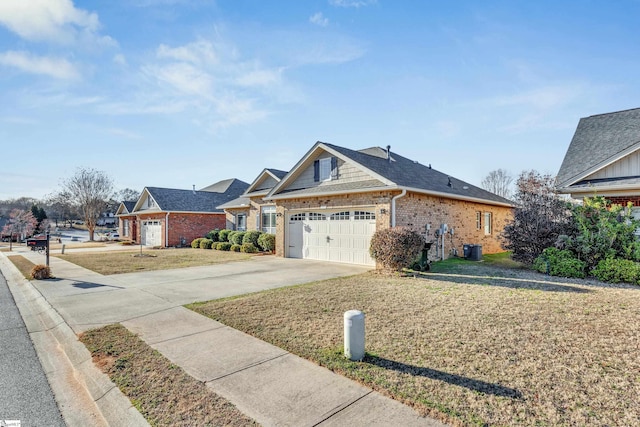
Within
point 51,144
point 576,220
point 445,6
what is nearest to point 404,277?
point 576,220

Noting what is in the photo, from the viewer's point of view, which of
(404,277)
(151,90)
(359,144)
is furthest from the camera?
(359,144)

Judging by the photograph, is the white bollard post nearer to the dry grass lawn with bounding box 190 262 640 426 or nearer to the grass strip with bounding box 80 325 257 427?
the dry grass lawn with bounding box 190 262 640 426

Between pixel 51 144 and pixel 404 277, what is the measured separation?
16980 millimetres

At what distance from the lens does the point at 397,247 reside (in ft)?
34.1

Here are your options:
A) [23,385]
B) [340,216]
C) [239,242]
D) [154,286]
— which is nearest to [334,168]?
[340,216]

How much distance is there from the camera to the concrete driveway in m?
6.81

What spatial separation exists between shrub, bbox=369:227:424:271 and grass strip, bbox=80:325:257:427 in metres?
7.53

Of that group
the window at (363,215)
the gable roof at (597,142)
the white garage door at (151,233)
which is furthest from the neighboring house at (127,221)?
the gable roof at (597,142)

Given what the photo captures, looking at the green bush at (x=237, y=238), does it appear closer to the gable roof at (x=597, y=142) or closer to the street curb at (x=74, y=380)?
the street curb at (x=74, y=380)

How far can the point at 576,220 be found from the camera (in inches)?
412

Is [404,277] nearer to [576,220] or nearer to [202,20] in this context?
[576,220]

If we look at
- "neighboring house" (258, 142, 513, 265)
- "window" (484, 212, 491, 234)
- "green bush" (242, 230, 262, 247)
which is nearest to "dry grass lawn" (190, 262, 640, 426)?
"neighboring house" (258, 142, 513, 265)

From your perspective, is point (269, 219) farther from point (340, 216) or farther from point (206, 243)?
point (340, 216)

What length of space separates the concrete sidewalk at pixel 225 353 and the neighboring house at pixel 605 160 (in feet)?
31.5
